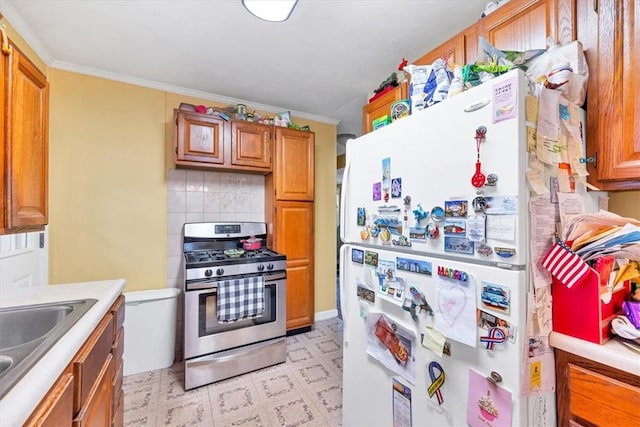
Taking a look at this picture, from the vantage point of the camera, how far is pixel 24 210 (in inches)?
46.0

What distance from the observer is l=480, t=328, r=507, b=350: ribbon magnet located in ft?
2.79

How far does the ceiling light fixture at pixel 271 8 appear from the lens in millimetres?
1489

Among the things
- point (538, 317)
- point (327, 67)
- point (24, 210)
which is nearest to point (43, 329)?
point (24, 210)

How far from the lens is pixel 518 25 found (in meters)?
1.31

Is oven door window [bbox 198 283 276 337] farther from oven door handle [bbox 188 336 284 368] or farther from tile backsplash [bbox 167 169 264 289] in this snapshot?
tile backsplash [bbox 167 169 264 289]

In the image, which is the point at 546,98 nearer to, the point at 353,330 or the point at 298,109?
the point at 353,330

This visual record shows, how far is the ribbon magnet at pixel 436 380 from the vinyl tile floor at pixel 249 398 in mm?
984

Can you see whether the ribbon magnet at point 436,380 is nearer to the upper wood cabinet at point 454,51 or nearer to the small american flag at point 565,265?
the small american flag at point 565,265

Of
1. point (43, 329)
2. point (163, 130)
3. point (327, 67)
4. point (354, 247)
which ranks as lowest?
point (43, 329)

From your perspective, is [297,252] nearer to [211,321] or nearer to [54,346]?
[211,321]

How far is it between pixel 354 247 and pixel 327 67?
62.6 inches

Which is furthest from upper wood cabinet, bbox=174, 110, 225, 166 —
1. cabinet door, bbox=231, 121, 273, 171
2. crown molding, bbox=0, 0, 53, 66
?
crown molding, bbox=0, 0, 53, 66

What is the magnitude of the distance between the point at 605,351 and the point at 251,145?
8.54 feet

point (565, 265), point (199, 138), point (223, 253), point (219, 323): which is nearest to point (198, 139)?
point (199, 138)
